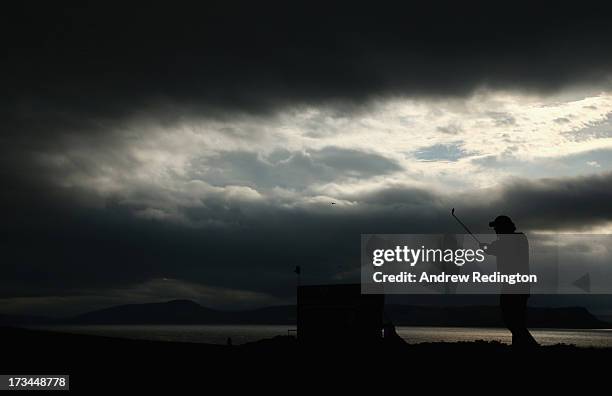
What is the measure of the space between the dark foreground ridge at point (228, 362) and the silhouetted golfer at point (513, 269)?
68 cm

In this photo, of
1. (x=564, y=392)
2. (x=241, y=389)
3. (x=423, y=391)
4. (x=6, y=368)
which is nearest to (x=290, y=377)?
(x=241, y=389)

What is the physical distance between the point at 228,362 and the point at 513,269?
9142mm

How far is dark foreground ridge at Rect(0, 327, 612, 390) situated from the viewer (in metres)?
12.8

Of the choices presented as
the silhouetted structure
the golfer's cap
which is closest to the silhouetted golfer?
the golfer's cap

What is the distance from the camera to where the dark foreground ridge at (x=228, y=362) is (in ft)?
42.1

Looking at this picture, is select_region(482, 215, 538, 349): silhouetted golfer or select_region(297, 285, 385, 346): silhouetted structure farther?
select_region(297, 285, 385, 346): silhouetted structure

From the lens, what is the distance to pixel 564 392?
10.7 metres

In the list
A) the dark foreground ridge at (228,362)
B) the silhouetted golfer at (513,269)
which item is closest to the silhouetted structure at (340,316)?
the dark foreground ridge at (228,362)

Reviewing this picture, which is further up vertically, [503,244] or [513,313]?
[503,244]

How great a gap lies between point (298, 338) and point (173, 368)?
10.7m

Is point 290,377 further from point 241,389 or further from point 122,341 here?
point 122,341

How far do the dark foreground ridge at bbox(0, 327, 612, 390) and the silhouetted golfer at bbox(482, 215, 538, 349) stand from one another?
68 centimetres

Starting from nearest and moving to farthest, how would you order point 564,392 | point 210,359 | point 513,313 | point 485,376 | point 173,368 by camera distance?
point 564,392
point 485,376
point 173,368
point 210,359
point 513,313

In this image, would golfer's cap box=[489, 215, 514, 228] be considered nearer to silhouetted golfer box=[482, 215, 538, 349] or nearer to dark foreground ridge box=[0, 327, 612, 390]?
silhouetted golfer box=[482, 215, 538, 349]
